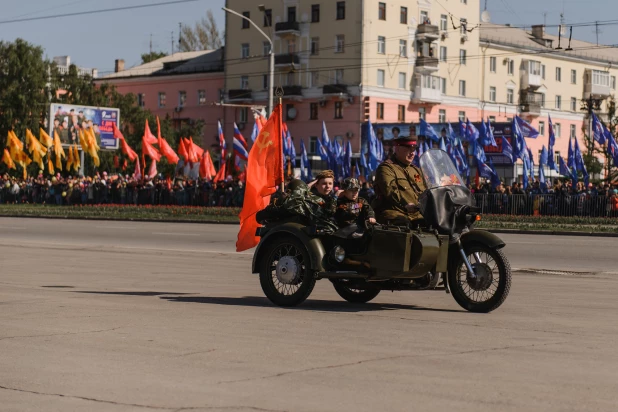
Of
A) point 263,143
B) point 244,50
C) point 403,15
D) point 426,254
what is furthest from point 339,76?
point 426,254

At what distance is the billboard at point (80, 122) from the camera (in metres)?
65.2

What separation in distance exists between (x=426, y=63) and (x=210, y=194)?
4117 cm

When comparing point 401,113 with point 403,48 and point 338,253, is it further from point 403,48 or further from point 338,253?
point 338,253

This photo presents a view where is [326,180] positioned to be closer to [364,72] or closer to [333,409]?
[333,409]

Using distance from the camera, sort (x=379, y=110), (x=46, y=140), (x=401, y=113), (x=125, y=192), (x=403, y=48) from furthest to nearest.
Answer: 1. (x=401, y=113)
2. (x=403, y=48)
3. (x=379, y=110)
4. (x=46, y=140)
5. (x=125, y=192)

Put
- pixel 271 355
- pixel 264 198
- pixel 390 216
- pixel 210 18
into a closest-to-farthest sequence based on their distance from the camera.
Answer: pixel 271 355
pixel 390 216
pixel 264 198
pixel 210 18

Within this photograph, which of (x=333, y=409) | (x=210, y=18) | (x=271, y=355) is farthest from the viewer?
(x=210, y=18)

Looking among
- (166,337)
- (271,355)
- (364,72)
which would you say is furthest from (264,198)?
(364,72)

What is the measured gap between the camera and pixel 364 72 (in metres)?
81.6

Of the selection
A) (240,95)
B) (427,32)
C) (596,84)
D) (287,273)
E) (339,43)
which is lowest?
(287,273)

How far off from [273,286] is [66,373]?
4642 millimetres

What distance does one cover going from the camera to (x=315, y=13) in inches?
3324

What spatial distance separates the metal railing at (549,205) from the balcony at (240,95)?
49080 mm

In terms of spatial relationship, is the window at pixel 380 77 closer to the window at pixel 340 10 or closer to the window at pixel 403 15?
the window at pixel 403 15
